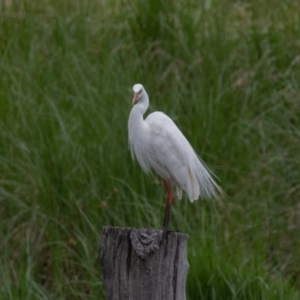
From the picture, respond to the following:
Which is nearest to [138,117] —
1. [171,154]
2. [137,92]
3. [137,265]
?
[137,92]

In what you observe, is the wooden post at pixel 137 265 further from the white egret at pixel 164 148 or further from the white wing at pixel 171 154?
the white wing at pixel 171 154

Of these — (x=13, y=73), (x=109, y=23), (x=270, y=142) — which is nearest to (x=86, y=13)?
(x=109, y=23)

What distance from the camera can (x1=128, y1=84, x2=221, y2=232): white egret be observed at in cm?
324

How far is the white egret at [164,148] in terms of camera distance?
3244mm

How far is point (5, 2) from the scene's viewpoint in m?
6.00

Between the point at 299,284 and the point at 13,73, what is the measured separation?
6.86ft

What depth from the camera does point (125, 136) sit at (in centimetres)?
465

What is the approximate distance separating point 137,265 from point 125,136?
2197 millimetres

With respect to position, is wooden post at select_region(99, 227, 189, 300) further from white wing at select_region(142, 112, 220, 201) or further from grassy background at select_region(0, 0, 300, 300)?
grassy background at select_region(0, 0, 300, 300)

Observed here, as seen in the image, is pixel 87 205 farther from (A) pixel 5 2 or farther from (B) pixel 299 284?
(A) pixel 5 2

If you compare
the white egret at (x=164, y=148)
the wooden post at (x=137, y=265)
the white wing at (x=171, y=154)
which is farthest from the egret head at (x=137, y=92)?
the wooden post at (x=137, y=265)

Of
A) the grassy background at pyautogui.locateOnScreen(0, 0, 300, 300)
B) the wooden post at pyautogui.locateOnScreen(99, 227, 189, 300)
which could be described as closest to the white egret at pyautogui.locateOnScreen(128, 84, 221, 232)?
the grassy background at pyautogui.locateOnScreen(0, 0, 300, 300)

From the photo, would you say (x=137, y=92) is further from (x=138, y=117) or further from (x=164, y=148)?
(x=164, y=148)

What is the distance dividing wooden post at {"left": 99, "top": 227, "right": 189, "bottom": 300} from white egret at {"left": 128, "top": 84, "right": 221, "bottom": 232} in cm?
71
